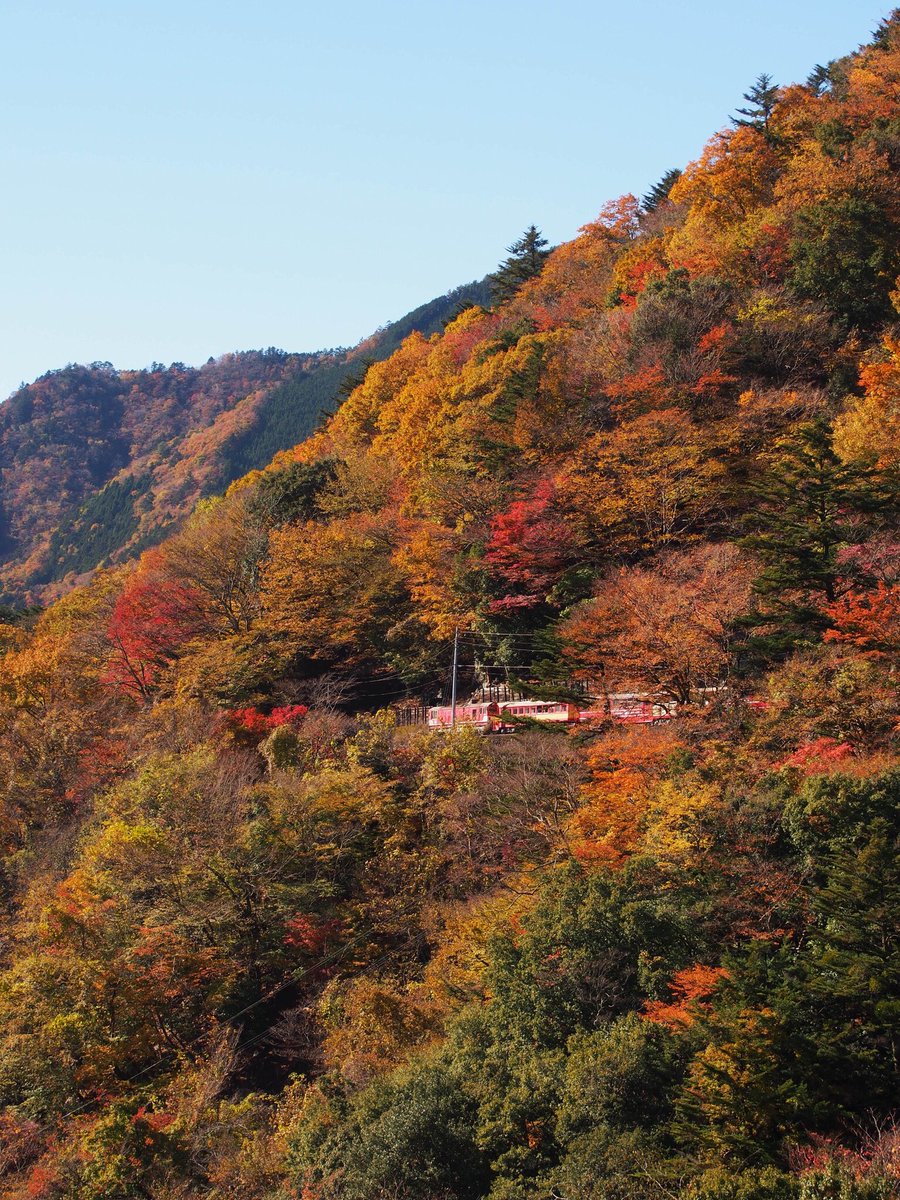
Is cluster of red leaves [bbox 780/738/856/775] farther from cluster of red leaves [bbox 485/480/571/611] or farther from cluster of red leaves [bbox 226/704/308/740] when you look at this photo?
cluster of red leaves [bbox 226/704/308/740]

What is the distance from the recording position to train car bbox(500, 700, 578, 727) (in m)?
24.8

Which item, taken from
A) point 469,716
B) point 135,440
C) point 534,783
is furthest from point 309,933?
point 135,440

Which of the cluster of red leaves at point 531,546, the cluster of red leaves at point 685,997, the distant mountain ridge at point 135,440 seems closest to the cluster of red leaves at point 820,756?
the cluster of red leaves at point 685,997

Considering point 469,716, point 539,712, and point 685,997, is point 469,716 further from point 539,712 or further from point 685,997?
point 685,997

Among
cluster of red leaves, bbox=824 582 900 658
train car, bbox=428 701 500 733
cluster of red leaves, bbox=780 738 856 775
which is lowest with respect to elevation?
train car, bbox=428 701 500 733

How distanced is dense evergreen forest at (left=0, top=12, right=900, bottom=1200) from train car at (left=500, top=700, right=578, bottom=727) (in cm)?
70

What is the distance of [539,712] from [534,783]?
16.4 feet

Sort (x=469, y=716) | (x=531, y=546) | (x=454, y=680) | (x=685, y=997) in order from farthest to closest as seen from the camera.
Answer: (x=531, y=546)
(x=469, y=716)
(x=454, y=680)
(x=685, y=997)

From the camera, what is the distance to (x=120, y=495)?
109 m

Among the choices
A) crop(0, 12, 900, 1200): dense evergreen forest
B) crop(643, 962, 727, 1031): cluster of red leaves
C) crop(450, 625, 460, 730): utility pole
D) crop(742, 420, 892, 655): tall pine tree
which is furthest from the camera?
crop(450, 625, 460, 730): utility pole

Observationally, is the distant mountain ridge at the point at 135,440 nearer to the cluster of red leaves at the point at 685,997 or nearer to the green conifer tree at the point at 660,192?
the green conifer tree at the point at 660,192

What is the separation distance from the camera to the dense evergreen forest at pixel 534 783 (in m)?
14.3

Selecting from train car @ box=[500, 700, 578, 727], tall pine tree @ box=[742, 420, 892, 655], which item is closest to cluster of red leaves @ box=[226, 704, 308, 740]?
train car @ box=[500, 700, 578, 727]

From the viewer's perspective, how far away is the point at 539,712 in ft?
90.3
